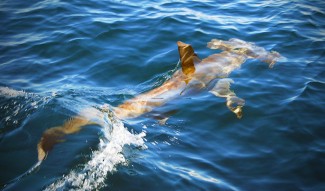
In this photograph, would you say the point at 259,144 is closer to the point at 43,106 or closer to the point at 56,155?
the point at 56,155

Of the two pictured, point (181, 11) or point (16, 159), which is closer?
point (16, 159)

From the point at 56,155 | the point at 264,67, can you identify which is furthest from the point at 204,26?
the point at 56,155

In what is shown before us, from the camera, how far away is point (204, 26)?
1025cm

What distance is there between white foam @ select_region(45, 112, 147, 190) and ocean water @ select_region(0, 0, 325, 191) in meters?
0.02

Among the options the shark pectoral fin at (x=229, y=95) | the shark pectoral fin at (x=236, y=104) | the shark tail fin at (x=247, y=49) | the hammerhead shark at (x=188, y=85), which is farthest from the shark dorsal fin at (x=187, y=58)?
the shark tail fin at (x=247, y=49)

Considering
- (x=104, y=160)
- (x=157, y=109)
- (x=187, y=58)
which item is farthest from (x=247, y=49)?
(x=104, y=160)

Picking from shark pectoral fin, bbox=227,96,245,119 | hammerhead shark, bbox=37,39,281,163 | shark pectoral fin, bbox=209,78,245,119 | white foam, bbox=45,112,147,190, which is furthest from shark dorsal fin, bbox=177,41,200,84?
white foam, bbox=45,112,147,190

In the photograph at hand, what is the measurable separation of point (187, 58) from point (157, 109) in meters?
1.58

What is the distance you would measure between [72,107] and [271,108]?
12.9ft

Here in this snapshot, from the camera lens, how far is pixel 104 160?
468cm

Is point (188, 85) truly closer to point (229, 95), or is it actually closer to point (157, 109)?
point (229, 95)

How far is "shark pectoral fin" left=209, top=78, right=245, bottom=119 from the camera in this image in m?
6.25

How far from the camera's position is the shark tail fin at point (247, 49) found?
8.23 m

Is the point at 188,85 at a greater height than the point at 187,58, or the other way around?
the point at 187,58
